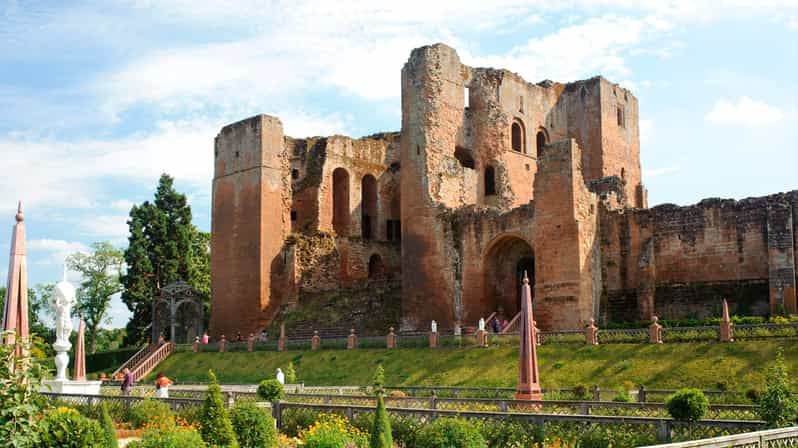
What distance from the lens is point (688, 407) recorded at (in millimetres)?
11719

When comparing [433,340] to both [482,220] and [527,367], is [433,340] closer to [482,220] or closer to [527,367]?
[482,220]

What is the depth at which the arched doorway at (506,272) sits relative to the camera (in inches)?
1336

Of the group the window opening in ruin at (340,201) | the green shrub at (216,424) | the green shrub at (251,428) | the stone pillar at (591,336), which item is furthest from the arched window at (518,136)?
the green shrub at (216,424)

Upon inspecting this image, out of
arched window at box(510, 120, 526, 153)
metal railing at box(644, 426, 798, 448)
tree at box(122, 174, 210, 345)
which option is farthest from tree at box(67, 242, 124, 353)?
metal railing at box(644, 426, 798, 448)

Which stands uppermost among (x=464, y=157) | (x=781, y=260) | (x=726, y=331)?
(x=464, y=157)

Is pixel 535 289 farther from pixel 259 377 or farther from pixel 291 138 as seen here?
pixel 291 138

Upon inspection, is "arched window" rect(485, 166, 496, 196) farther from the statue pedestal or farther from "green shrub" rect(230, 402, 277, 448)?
"green shrub" rect(230, 402, 277, 448)

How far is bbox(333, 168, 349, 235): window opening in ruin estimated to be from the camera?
44.3 m

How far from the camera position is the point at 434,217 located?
34.9 meters

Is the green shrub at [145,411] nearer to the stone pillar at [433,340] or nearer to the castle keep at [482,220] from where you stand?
the stone pillar at [433,340]

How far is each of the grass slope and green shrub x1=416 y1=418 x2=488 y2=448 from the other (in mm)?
10947

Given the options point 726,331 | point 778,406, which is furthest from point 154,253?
point 778,406

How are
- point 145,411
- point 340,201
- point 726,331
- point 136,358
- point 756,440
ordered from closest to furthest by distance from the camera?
1. point 756,440
2. point 145,411
3. point 726,331
4. point 136,358
5. point 340,201

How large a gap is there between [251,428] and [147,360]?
25.2m
